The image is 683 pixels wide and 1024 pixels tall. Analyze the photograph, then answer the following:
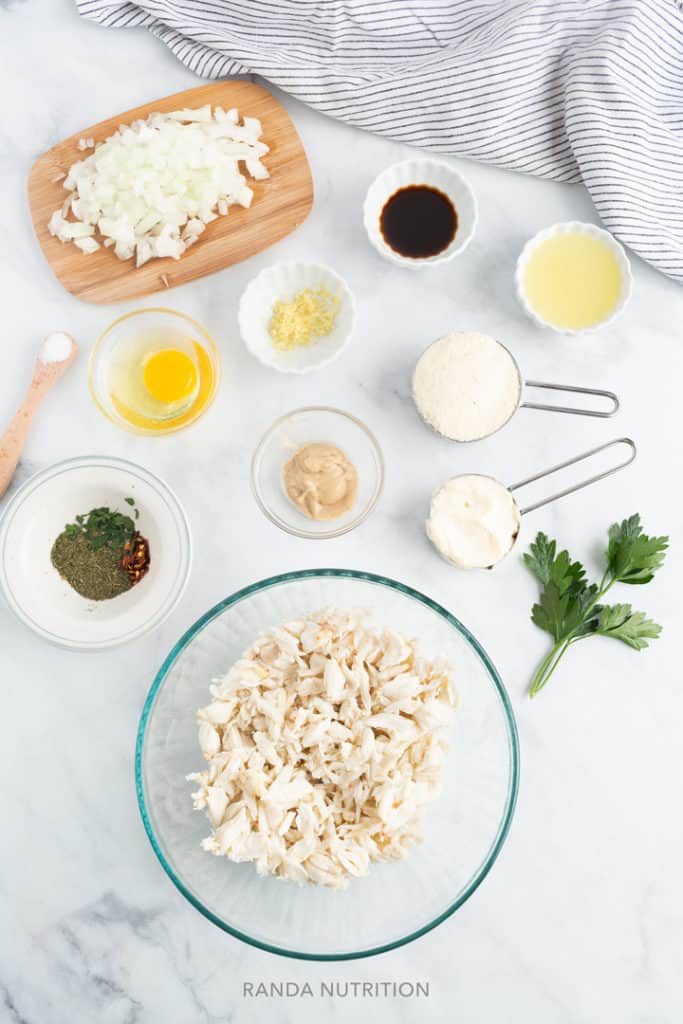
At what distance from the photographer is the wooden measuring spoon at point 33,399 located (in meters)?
2.11

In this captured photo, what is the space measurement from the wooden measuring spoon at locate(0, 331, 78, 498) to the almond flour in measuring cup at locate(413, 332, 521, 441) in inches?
34.7

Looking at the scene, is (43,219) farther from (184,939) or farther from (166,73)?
(184,939)

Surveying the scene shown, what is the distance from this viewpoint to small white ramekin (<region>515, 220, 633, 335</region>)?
213 cm

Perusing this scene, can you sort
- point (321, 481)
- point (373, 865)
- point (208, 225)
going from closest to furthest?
point (373, 865) → point (321, 481) → point (208, 225)

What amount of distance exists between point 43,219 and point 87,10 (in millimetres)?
564

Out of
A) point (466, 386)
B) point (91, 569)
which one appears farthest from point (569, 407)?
point (91, 569)

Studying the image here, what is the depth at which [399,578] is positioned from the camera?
84.8 inches

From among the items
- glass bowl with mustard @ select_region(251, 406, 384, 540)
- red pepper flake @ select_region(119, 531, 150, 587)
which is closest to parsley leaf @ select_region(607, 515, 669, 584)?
glass bowl with mustard @ select_region(251, 406, 384, 540)

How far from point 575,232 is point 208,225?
3.05ft

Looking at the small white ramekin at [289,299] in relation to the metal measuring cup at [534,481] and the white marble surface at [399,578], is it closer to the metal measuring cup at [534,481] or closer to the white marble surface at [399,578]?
the white marble surface at [399,578]

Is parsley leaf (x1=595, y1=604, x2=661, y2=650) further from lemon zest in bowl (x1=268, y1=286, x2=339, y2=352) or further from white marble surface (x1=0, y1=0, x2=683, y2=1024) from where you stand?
lemon zest in bowl (x1=268, y1=286, x2=339, y2=352)

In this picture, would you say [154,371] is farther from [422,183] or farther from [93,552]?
[422,183]

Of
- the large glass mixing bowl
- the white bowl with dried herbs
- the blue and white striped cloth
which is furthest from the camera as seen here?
the blue and white striped cloth

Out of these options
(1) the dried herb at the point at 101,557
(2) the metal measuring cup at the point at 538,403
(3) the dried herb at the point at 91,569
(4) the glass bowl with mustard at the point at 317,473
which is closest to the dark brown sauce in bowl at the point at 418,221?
(2) the metal measuring cup at the point at 538,403
